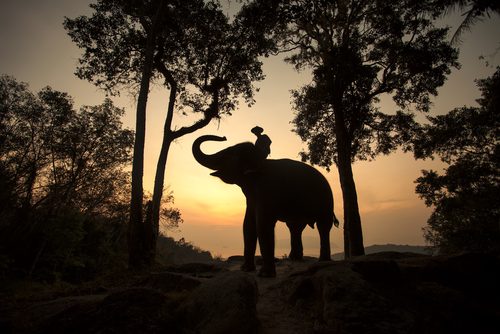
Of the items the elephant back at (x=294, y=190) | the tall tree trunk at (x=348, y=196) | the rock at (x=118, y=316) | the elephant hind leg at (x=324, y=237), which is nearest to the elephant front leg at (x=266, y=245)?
the elephant back at (x=294, y=190)

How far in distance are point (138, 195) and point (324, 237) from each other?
6.13m

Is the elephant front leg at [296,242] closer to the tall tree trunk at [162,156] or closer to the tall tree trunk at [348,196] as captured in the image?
the tall tree trunk at [348,196]

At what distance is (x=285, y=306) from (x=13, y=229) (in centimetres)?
1260

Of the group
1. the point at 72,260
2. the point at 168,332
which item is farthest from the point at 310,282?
the point at 72,260

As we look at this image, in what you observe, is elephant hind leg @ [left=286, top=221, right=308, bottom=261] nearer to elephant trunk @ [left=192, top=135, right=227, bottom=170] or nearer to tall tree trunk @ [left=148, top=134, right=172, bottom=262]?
elephant trunk @ [left=192, top=135, right=227, bottom=170]

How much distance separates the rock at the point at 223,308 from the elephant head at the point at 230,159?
9.96 ft

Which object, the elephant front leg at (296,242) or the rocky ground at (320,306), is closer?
the rocky ground at (320,306)

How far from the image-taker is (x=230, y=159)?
247 inches

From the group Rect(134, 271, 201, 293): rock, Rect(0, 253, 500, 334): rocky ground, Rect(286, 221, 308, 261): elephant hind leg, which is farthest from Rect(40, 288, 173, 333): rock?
Rect(286, 221, 308, 261): elephant hind leg

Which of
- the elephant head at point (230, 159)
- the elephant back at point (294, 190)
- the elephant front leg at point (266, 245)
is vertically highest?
Answer: the elephant head at point (230, 159)

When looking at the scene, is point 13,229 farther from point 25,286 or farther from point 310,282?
point 310,282

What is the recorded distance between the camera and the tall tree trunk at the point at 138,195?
9.02m

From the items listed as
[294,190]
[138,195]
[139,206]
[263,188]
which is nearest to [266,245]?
[263,188]

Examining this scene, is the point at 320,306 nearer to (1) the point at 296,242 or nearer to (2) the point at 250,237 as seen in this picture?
(2) the point at 250,237
